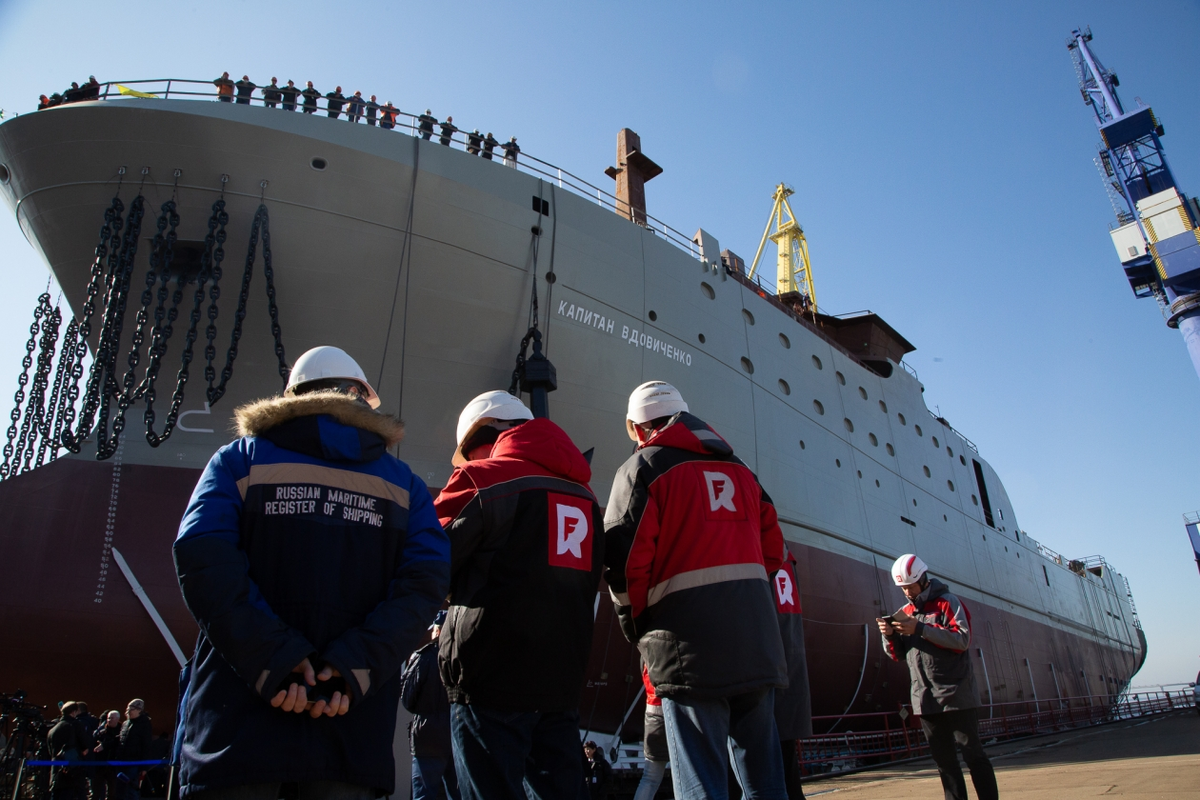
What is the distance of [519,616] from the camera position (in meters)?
2.32

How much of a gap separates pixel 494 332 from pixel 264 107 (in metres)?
3.35

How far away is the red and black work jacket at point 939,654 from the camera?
13.6 feet

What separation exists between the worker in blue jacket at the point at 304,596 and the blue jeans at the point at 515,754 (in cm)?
35

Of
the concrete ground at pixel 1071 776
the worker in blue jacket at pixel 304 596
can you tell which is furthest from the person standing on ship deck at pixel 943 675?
the worker in blue jacket at pixel 304 596

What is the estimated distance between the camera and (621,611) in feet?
8.89

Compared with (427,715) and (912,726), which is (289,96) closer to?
(427,715)

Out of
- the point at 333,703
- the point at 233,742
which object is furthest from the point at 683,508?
the point at 233,742

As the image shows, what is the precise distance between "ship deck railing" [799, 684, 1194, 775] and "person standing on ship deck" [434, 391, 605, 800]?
473 centimetres

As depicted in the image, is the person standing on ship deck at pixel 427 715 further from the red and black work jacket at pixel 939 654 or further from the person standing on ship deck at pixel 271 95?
the person standing on ship deck at pixel 271 95

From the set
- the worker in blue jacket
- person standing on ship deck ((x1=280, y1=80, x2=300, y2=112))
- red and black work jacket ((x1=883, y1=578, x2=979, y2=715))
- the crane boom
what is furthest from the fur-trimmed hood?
the crane boom

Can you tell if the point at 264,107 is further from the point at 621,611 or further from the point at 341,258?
the point at 621,611

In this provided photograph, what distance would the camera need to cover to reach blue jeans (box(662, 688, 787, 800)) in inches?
91.4

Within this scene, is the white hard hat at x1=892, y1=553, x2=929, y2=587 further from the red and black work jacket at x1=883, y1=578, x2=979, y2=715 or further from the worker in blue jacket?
the worker in blue jacket

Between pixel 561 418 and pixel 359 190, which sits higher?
pixel 359 190
